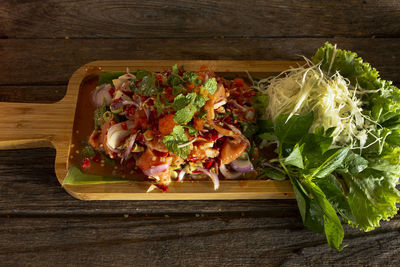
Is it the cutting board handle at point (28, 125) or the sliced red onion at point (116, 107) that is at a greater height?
the sliced red onion at point (116, 107)

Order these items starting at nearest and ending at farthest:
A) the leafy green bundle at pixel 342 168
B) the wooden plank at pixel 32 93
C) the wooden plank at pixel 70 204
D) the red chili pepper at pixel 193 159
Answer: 1. the leafy green bundle at pixel 342 168
2. the red chili pepper at pixel 193 159
3. the wooden plank at pixel 70 204
4. the wooden plank at pixel 32 93

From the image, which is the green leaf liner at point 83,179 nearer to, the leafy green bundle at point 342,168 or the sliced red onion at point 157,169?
the sliced red onion at point 157,169

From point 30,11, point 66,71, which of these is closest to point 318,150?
point 66,71

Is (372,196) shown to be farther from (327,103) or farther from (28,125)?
(28,125)

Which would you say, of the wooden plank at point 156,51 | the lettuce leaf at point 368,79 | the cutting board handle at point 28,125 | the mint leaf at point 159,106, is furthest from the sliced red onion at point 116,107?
the lettuce leaf at point 368,79

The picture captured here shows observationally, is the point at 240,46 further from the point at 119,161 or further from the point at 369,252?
the point at 369,252

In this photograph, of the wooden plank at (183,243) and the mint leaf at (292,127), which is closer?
the mint leaf at (292,127)
